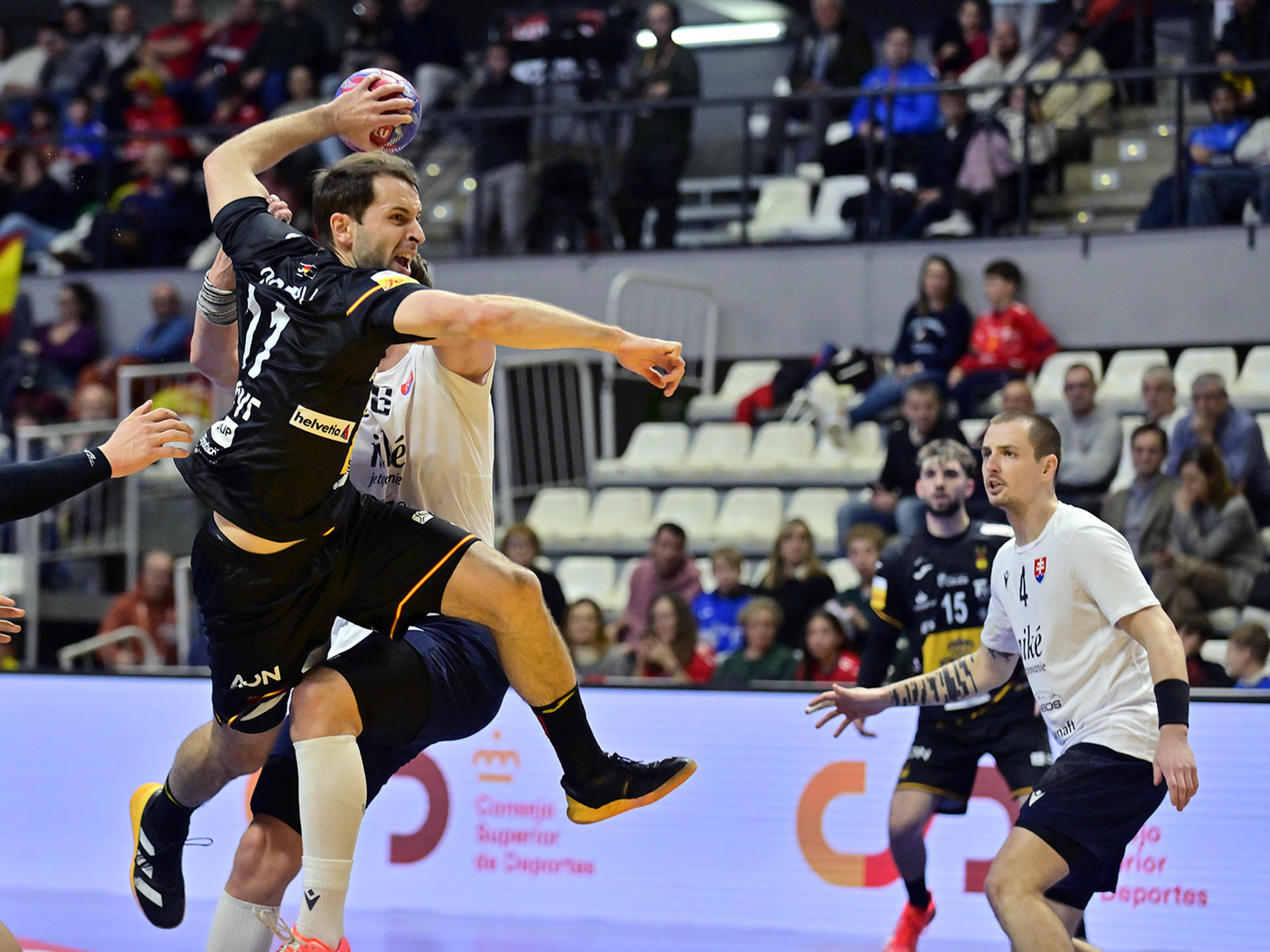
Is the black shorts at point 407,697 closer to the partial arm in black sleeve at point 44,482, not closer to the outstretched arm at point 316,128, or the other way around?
the partial arm in black sleeve at point 44,482

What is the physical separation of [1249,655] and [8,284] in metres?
10.5

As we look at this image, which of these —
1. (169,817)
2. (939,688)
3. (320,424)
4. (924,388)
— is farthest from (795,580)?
(320,424)

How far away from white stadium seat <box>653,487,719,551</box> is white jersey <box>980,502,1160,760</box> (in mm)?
6177

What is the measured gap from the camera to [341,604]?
163 inches

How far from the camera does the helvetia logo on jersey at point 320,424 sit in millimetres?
3928

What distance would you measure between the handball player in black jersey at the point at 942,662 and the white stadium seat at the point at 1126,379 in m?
4.25

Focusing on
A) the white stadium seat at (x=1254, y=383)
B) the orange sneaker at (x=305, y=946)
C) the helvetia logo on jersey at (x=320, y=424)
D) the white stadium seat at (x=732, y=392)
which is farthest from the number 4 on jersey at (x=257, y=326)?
the white stadium seat at (x=732, y=392)

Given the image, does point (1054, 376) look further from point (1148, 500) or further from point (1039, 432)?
point (1039, 432)

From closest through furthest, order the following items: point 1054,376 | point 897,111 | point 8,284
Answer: point 1054,376, point 897,111, point 8,284

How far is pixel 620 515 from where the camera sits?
11.4 m

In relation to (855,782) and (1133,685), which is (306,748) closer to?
(1133,685)

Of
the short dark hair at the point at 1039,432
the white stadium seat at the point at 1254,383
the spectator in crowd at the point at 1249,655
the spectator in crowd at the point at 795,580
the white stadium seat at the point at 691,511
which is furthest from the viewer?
the white stadium seat at the point at 691,511

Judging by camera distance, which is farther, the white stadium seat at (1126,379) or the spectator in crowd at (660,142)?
the spectator in crowd at (660,142)

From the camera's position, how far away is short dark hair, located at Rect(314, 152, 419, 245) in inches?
165
